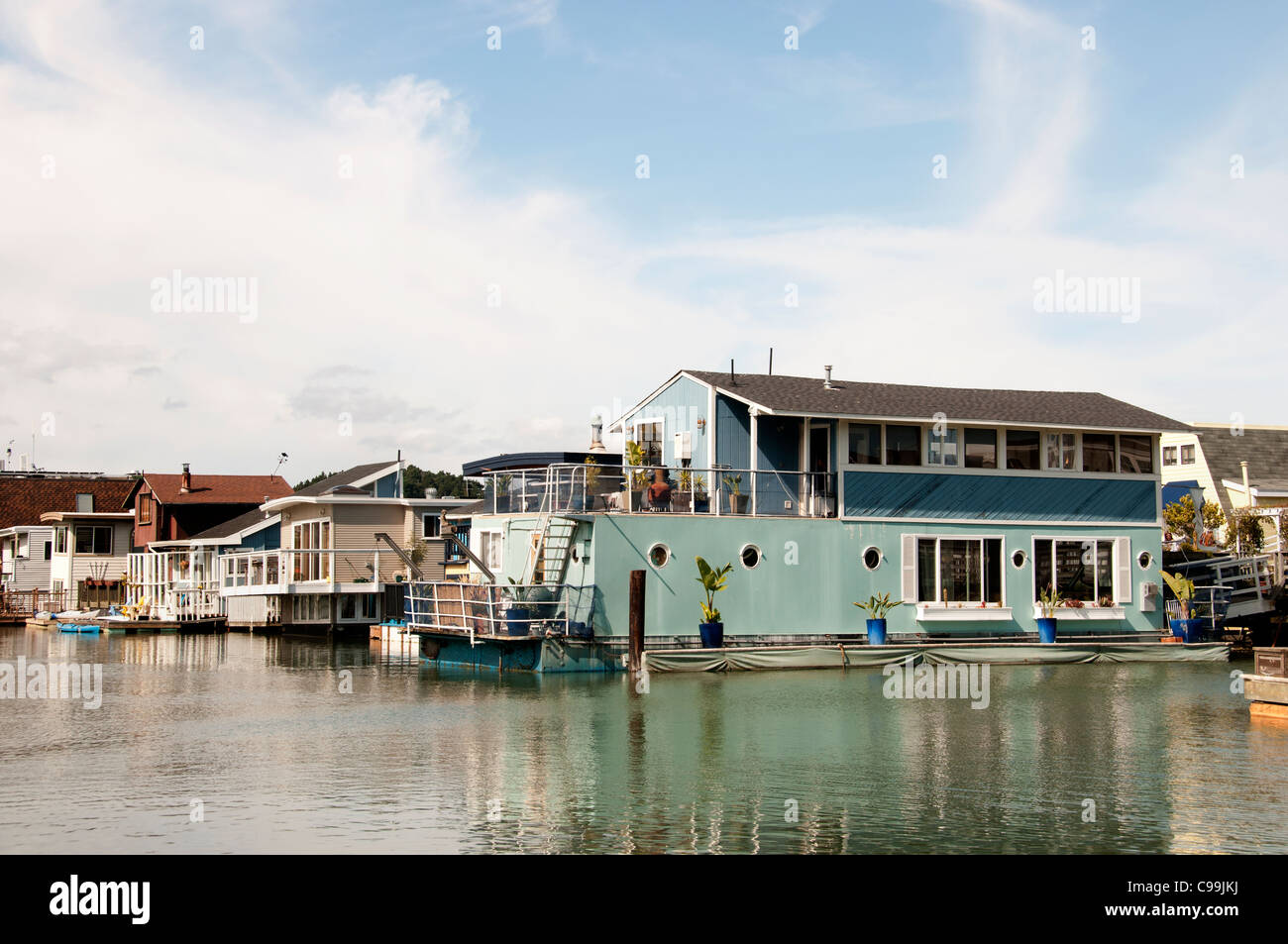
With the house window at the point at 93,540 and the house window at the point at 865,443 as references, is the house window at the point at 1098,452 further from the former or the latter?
the house window at the point at 93,540

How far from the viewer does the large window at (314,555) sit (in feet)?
162

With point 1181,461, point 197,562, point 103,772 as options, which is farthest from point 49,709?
point 1181,461

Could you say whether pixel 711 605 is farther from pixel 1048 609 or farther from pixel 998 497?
pixel 1048 609

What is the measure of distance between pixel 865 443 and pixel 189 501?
40.7m

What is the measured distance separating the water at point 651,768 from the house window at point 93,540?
45.3 meters

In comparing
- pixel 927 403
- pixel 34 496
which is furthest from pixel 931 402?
pixel 34 496

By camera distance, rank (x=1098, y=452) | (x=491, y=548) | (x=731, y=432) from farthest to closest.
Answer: (x=1098, y=452)
(x=731, y=432)
(x=491, y=548)

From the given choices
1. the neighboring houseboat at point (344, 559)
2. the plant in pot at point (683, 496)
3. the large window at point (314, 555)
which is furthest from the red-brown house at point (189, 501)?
the plant in pot at point (683, 496)

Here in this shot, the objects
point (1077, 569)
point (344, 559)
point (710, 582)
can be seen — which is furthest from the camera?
point (344, 559)

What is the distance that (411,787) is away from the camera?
50.7ft

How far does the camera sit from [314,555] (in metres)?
50.0

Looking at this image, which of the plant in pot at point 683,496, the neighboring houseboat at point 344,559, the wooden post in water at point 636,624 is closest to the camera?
the wooden post in water at point 636,624

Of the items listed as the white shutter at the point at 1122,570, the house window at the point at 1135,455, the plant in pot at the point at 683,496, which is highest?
the house window at the point at 1135,455

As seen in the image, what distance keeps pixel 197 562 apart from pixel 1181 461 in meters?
43.6
